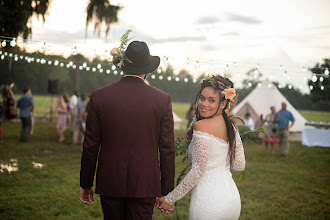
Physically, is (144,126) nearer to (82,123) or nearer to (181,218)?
(181,218)

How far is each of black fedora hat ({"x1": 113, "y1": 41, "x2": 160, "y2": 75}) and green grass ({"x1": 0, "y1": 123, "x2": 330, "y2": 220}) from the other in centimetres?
101

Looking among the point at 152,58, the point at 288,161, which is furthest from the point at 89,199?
the point at 288,161

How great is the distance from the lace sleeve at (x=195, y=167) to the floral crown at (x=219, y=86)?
40cm

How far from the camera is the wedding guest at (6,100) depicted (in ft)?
47.8

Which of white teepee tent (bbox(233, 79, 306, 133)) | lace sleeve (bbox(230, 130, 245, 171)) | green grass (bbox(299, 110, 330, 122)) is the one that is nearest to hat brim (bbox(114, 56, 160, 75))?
lace sleeve (bbox(230, 130, 245, 171))

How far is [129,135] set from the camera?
95.3 inches

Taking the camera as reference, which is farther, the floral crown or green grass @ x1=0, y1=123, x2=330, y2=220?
green grass @ x1=0, y1=123, x2=330, y2=220

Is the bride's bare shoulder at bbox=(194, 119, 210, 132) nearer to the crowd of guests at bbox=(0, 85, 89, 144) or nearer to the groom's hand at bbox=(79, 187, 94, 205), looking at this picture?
the groom's hand at bbox=(79, 187, 94, 205)

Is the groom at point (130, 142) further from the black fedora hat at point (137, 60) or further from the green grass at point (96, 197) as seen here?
the green grass at point (96, 197)

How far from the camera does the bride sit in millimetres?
2479

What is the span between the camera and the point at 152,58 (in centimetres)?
273

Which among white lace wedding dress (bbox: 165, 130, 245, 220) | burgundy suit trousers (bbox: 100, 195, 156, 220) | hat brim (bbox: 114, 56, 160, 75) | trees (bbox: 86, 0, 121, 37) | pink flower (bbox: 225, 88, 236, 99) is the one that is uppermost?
trees (bbox: 86, 0, 121, 37)

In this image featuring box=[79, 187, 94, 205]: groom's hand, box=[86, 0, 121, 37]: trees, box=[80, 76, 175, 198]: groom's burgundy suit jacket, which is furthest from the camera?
box=[86, 0, 121, 37]: trees

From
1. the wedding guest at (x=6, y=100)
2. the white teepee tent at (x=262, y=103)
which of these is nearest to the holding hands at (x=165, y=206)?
the wedding guest at (x=6, y=100)
